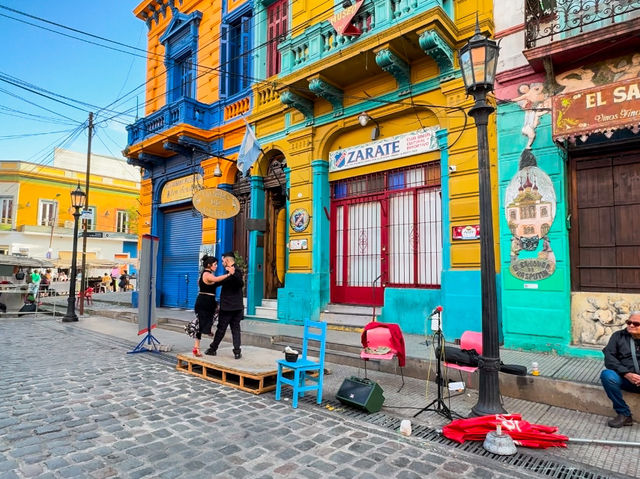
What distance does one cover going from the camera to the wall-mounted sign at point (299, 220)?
11.0 metres

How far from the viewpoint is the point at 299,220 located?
11203 millimetres

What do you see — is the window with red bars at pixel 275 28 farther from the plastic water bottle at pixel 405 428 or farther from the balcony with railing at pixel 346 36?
the plastic water bottle at pixel 405 428

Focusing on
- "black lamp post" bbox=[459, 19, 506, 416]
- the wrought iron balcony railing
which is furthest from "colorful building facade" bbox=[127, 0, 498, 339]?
"black lamp post" bbox=[459, 19, 506, 416]

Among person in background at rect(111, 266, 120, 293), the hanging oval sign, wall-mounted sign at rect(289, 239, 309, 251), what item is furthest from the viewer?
person in background at rect(111, 266, 120, 293)

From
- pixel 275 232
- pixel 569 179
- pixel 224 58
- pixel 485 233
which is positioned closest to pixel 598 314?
pixel 569 179

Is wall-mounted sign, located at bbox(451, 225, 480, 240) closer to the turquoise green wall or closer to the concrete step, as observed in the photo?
the turquoise green wall

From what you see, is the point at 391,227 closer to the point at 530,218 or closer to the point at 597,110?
the point at 530,218

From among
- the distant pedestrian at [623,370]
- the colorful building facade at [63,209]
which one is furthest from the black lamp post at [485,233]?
the colorful building facade at [63,209]

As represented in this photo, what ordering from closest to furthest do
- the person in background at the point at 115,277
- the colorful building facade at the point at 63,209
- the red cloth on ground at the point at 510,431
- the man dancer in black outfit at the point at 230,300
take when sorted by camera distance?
1. the red cloth on ground at the point at 510,431
2. the man dancer in black outfit at the point at 230,300
3. the person in background at the point at 115,277
4. the colorful building facade at the point at 63,209

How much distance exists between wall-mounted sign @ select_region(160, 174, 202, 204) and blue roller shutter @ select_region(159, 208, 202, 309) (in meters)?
0.59

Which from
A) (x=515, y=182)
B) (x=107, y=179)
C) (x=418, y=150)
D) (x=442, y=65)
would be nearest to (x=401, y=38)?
(x=442, y=65)

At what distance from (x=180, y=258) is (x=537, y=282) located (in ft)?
40.3

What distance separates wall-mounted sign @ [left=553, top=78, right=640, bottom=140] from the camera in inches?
242

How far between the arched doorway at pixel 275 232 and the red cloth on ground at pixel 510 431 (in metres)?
8.66
